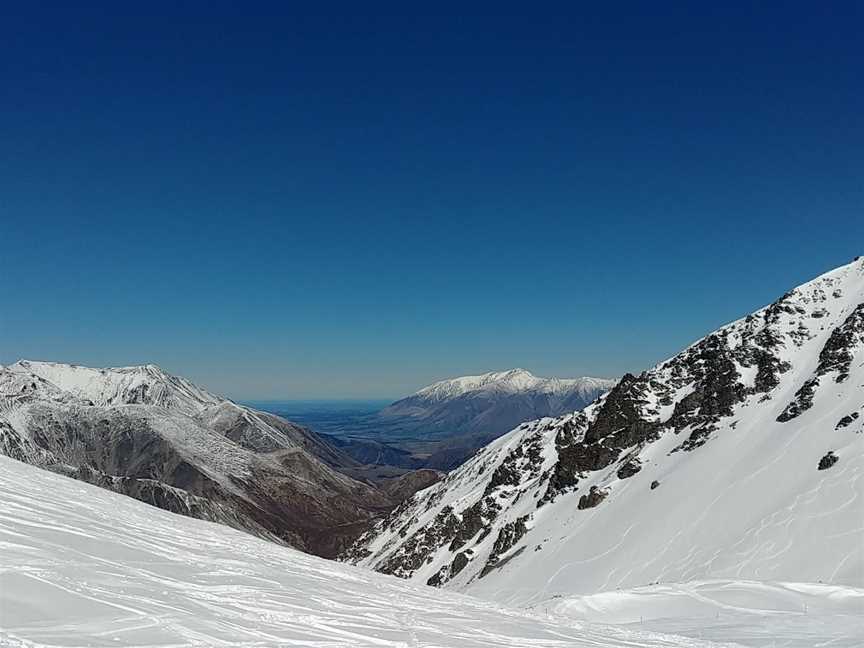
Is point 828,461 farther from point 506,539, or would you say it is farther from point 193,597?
point 193,597

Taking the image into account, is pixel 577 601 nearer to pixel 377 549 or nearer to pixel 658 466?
pixel 658 466

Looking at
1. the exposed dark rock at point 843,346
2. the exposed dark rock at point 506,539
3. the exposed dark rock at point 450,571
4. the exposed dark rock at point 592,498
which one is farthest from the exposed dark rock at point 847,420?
the exposed dark rock at point 450,571

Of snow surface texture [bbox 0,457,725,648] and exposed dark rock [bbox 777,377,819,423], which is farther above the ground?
exposed dark rock [bbox 777,377,819,423]

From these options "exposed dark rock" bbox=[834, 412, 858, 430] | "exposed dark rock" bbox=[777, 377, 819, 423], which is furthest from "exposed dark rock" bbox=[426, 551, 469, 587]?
"exposed dark rock" bbox=[834, 412, 858, 430]

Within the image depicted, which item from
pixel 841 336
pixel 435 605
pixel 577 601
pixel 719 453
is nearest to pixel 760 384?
pixel 841 336

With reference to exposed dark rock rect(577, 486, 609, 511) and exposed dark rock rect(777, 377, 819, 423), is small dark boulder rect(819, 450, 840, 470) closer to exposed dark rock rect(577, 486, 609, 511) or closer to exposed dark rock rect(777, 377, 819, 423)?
exposed dark rock rect(777, 377, 819, 423)

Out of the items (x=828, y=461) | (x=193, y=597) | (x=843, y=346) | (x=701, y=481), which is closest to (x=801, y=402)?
(x=843, y=346)
